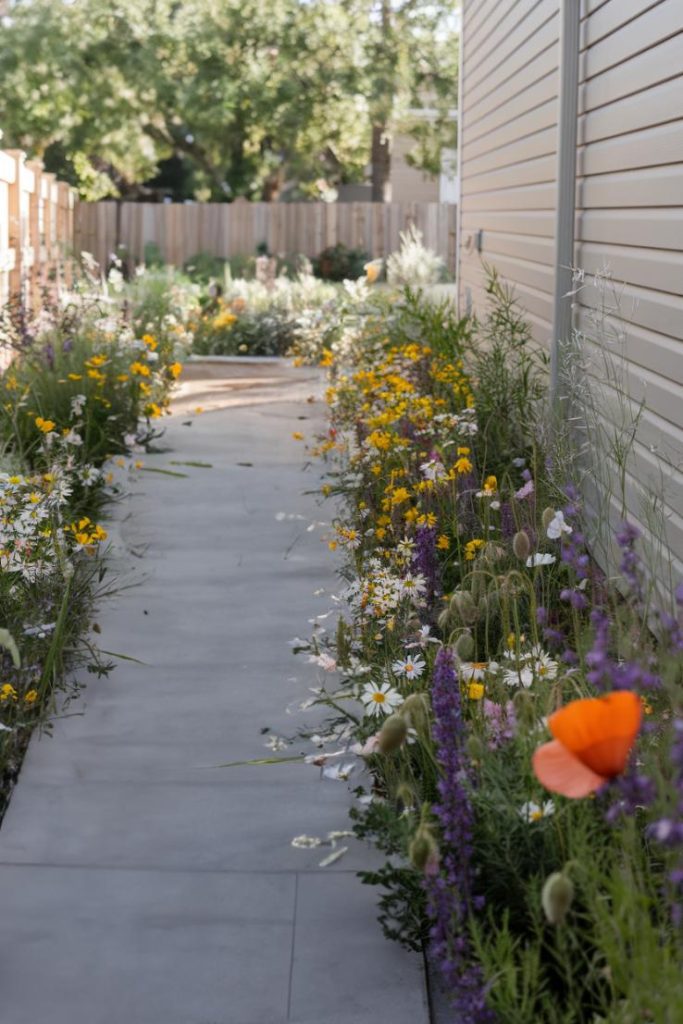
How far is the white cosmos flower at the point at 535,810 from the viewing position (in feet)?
7.43

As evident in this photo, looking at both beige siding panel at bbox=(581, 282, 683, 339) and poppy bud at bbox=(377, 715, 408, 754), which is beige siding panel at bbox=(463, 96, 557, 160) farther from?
poppy bud at bbox=(377, 715, 408, 754)

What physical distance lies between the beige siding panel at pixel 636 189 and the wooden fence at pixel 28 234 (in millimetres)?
3526

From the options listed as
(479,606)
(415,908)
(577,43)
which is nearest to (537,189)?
(577,43)

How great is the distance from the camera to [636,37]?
3.91 meters

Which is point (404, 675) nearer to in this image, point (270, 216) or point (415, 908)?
point (415, 908)

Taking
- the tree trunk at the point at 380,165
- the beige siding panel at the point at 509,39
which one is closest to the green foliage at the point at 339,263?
the tree trunk at the point at 380,165

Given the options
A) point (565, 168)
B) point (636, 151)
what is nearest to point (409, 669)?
point (636, 151)

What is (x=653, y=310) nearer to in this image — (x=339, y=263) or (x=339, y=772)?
(x=339, y=772)

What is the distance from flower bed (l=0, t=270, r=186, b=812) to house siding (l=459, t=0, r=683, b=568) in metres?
1.78

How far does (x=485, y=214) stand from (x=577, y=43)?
3.31 meters

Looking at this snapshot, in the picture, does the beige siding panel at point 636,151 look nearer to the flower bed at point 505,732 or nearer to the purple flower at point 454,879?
the flower bed at point 505,732

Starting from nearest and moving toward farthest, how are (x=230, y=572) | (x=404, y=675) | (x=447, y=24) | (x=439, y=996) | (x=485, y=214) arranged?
1. (x=439, y=996)
2. (x=404, y=675)
3. (x=230, y=572)
4. (x=485, y=214)
5. (x=447, y=24)

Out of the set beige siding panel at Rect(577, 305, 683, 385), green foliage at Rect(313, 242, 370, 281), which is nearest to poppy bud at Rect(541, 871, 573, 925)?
beige siding panel at Rect(577, 305, 683, 385)

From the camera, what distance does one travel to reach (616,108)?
13.9ft
